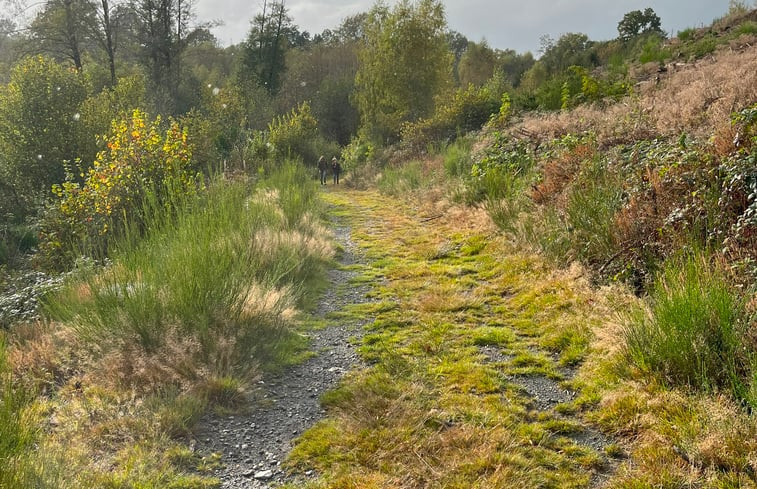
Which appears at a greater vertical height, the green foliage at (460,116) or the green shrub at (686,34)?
the green shrub at (686,34)

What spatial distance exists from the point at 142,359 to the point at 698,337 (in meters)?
3.50

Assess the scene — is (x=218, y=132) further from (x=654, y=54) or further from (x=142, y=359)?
(x=142, y=359)

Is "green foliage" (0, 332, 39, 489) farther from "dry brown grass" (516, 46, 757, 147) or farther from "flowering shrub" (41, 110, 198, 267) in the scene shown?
"dry brown grass" (516, 46, 757, 147)

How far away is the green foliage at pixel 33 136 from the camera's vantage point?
1405 cm

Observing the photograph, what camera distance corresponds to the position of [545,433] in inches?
106

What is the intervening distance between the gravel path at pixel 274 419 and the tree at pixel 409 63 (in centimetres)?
1857

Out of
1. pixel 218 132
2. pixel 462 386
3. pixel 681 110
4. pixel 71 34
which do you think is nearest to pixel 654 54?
pixel 681 110

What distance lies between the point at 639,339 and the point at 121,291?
3615 millimetres

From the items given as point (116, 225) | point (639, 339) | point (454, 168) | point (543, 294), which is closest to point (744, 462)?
point (639, 339)

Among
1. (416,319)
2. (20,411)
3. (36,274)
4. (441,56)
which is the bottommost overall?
Answer: (36,274)

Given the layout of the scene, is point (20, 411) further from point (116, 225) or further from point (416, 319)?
point (116, 225)

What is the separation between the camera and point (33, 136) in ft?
46.8

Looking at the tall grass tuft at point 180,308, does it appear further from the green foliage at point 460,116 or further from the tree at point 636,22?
the tree at point 636,22

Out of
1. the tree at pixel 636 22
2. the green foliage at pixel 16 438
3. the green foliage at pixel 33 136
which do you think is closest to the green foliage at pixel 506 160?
the green foliage at pixel 16 438
